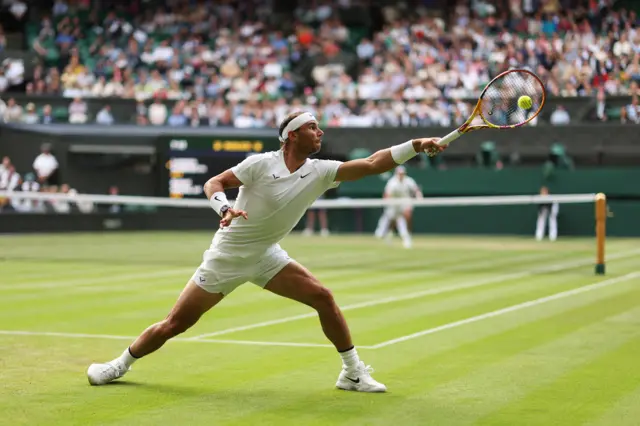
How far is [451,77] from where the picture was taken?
33.6 m

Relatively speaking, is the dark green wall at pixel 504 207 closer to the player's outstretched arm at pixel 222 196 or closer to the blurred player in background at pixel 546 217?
the blurred player in background at pixel 546 217

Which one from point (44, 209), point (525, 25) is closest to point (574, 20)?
Result: point (525, 25)

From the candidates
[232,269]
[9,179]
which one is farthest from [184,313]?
[9,179]

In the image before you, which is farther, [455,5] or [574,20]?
[455,5]

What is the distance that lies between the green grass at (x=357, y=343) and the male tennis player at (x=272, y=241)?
1.37ft

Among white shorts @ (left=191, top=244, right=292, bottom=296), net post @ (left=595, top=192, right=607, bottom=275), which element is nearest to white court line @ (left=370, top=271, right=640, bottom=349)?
net post @ (left=595, top=192, right=607, bottom=275)

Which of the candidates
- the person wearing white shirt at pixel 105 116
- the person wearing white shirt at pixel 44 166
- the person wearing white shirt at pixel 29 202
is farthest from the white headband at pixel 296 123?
the person wearing white shirt at pixel 105 116

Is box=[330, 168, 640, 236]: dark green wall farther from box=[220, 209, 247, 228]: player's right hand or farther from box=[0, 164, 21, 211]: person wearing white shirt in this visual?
box=[220, 209, 247, 228]: player's right hand

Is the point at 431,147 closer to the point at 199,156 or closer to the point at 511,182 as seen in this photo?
the point at 199,156

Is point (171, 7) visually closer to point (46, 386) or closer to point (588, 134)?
point (588, 134)

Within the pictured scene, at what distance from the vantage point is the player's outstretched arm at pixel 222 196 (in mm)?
7715

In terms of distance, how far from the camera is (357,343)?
11.1 m

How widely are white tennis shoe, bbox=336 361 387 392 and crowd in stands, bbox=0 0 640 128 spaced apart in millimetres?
23654

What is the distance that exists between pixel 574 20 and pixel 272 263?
2816cm
